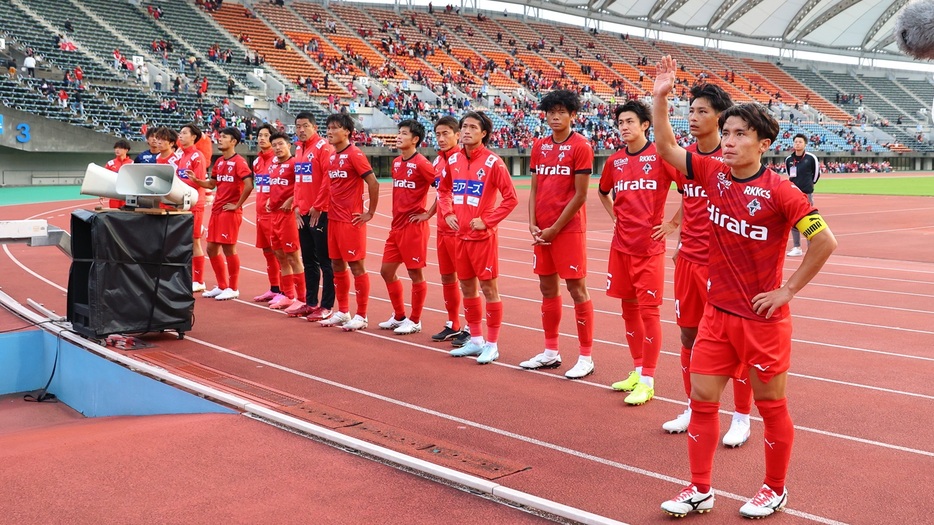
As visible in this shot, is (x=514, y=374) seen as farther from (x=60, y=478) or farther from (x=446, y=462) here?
(x=60, y=478)

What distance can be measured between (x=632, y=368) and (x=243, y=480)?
3630mm

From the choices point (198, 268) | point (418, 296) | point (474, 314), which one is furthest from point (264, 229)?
point (474, 314)

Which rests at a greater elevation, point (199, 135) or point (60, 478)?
point (199, 135)

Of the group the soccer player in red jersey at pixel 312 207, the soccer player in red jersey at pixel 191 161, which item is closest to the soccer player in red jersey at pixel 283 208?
the soccer player in red jersey at pixel 312 207

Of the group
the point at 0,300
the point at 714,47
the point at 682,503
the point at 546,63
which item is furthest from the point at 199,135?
the point at 714,47

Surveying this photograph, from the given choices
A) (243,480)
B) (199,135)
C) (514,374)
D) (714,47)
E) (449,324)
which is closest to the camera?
(243,480)

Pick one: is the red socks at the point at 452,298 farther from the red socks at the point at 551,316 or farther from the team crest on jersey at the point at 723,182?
the team crest on jersey at the point at 723,182

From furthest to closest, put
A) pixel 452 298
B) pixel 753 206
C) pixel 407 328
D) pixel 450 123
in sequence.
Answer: pixel 407 328, pixel 452 298, pixel 450 123, pixel 753 206

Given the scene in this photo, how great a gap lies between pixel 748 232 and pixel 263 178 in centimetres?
705

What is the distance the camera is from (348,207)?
835cm

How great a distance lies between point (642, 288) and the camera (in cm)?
559

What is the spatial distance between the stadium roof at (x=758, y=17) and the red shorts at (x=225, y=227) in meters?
50.1

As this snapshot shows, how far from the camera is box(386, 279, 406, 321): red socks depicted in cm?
824

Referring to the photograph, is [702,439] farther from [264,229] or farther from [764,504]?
[264,229]
